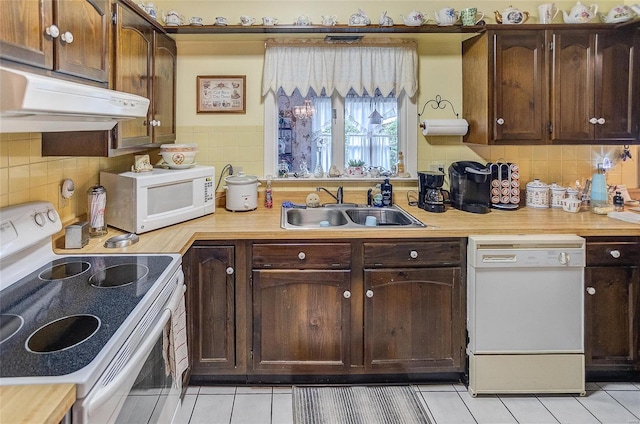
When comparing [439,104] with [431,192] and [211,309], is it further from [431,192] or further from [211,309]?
[211,309]

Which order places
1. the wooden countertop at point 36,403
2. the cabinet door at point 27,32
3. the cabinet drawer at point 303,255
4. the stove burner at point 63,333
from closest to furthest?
the wooden countertop at point 36,403 < the stove burner at point 63,333 < the cabinet door at point 27,32 < the cabinet drawer at point 303,255

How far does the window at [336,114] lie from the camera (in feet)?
10.2

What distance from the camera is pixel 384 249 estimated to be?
2.44 m

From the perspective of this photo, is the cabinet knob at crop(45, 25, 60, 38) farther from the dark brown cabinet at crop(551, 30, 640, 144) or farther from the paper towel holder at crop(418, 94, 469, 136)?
the dark brown cabinet at crop(551, 30, 640, 144)

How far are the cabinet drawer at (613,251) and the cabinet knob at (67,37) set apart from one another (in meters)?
2.52

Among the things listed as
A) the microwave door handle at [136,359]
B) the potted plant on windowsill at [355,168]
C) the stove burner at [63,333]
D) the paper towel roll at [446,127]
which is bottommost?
the microwave door handle at [136,359]

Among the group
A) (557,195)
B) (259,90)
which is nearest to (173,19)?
(259,90)

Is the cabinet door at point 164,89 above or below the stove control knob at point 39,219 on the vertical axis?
above

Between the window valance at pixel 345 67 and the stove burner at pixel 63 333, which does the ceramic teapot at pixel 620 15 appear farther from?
the stove burner at pixel 63 333

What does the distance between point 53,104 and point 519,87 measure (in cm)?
254

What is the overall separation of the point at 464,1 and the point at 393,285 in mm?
1994

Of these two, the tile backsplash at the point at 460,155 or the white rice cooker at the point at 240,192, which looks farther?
the tile backsplash at the point at 460,155

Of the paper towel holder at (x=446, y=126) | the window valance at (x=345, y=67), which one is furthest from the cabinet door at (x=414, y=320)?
the window valance at (x=345, y=67)

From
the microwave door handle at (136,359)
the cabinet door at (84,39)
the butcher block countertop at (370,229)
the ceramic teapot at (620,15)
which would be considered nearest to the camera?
the microwave door handle at (136,359)
